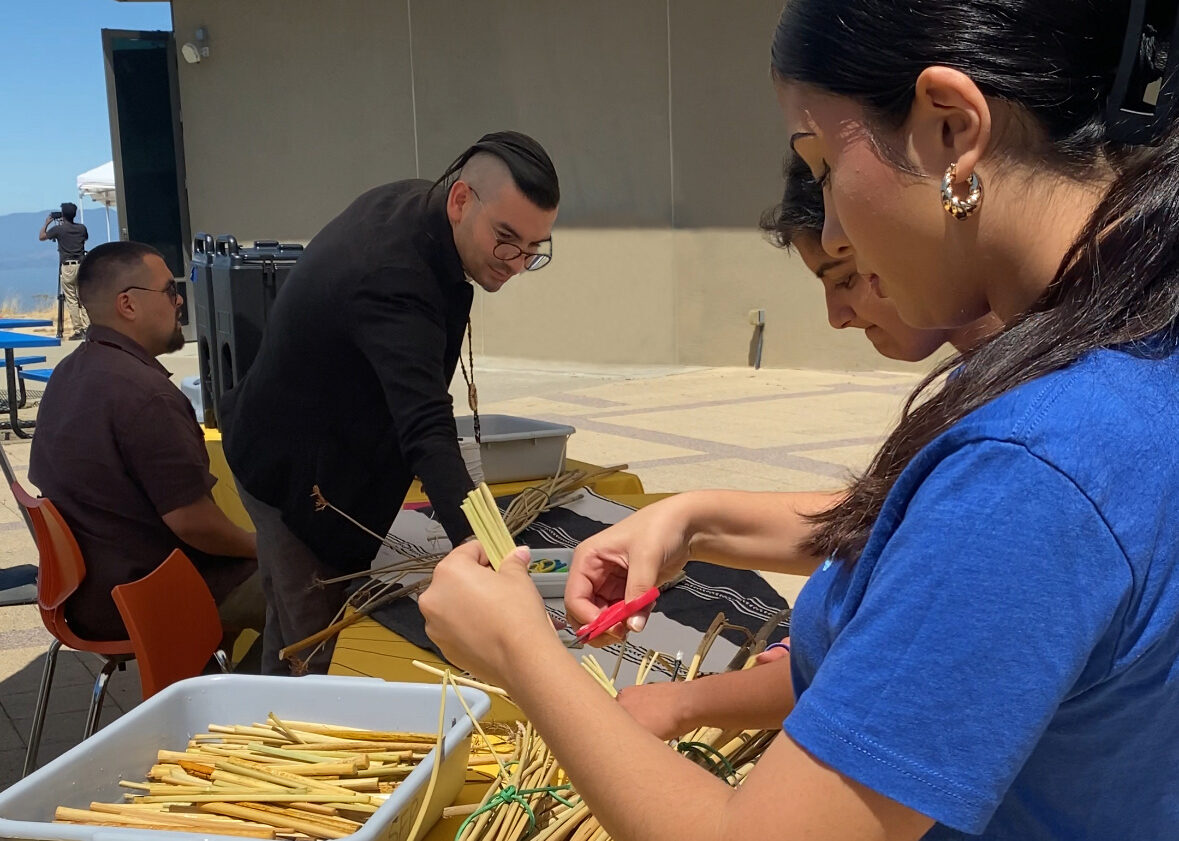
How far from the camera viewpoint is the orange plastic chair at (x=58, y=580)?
2.53 metres

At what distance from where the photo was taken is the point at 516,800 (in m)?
1.10

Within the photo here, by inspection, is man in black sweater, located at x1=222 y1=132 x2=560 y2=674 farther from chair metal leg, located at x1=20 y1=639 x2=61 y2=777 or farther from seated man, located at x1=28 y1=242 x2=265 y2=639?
chair metal leg, located at x1=20 y1=639 x2=61 y2=777

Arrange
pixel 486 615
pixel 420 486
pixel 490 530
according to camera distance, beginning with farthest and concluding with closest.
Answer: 1. pixel 420 486
2. pixel 490 530
3. pixel 486 615

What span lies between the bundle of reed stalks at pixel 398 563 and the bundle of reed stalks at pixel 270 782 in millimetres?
356

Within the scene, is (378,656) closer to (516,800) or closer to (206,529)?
(516,800)

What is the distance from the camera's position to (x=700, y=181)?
9.16 m

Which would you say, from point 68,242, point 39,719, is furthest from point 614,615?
point 68,242

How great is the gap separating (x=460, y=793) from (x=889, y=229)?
851 mm

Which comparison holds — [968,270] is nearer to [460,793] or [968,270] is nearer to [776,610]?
[460,793]

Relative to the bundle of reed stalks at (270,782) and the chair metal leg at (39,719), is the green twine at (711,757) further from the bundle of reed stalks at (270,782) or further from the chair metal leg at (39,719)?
the chair metal leg at (39,719)

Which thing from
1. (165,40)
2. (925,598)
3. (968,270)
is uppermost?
(165,40)

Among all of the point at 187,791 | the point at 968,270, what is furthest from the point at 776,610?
the point at 968,270

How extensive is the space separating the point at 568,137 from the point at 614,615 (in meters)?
8.85

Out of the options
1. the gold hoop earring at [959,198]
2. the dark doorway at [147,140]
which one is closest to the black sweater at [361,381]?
the gold hoop earring at [959,198]
